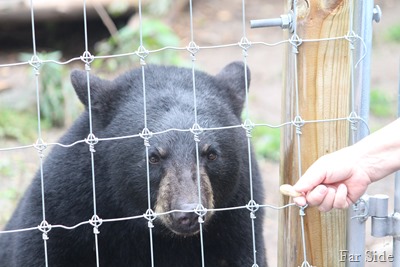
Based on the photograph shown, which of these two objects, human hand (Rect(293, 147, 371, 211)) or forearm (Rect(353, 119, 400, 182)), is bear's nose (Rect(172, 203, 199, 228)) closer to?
human hand (Rect(293, 147, 371, 211))

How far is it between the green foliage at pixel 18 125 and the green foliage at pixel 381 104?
3.70 metres

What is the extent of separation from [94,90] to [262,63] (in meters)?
6.33

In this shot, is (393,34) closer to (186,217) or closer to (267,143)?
(267,143)

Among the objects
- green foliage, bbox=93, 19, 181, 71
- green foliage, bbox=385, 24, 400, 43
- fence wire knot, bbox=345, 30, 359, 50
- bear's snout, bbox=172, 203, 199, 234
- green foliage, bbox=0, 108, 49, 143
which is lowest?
bear's snout, bbox=172, 203, 199, 234

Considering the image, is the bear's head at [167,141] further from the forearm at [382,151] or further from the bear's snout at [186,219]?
the forearm at [382,151]

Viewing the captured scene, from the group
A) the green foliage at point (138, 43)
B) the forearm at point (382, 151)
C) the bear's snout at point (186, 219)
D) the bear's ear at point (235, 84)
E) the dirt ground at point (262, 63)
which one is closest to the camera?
the forearm at point (382, 151)

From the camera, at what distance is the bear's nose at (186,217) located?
388 centimetres

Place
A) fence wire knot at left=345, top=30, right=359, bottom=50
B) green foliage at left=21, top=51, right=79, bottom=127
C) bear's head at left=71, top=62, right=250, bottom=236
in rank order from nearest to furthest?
fence wire knot at left=345, top=30, right=359, bottom=50 < bear's head at left=71, top=62, right=250, bottom=236 < green foliage at left=21, top=51, right=79, bottom=127

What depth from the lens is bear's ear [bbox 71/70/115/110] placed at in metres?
4.51

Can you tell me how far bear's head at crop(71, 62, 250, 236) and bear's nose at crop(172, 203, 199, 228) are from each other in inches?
3.6

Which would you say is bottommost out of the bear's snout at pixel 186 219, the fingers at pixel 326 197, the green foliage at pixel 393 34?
the bear's snout at pixel 186 219

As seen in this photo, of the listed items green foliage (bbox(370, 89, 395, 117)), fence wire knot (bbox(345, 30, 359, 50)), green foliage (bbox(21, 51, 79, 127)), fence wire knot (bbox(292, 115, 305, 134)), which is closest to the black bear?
fence wire knot (bbox(292, 115, 305, 134))

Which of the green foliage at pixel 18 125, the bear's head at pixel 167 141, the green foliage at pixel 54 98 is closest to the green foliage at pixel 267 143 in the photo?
the green foliage at pixel 54 98

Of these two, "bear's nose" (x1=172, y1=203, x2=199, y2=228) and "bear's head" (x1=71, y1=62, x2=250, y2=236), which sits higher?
"bear's head" (x1=71, y1=62, x2=250, y2=236)
